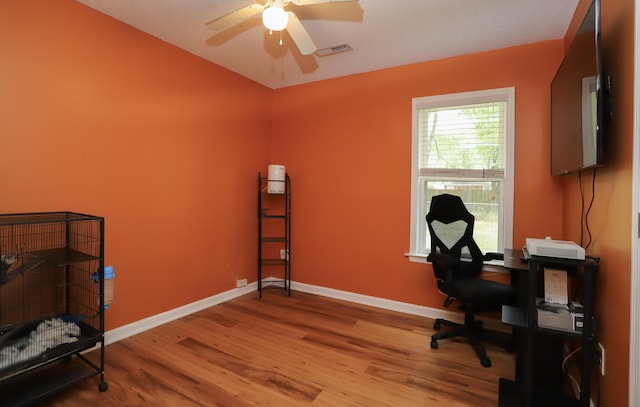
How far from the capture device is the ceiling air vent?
116 inches

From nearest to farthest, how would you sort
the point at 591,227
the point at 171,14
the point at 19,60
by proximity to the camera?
the point at 591,227, the point at 19,60, the point at 171,14

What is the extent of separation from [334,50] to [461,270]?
229cm

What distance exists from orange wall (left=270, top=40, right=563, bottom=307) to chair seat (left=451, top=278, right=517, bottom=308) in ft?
2.21

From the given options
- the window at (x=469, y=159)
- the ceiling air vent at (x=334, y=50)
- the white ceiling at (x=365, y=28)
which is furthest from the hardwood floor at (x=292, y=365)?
the ceiling air vent at (x=334, y=50)

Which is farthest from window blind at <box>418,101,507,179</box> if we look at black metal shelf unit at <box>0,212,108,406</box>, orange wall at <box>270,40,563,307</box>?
black metal shelf unit at <box>0,212,108,406</box>

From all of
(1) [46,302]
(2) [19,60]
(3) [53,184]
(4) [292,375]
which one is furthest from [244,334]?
(2) [19,60]

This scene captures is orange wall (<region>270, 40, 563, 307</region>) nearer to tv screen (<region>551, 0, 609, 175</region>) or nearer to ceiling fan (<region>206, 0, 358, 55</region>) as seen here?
tv screen (<region>551, 0, 609, 175</region>)

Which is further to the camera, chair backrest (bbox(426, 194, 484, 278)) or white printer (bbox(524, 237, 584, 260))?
chair backrest (bbox(426, 194, 484, 278))

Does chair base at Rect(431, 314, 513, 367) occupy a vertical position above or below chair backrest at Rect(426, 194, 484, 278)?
below

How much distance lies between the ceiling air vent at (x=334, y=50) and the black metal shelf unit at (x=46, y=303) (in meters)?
2.31

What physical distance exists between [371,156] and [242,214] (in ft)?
5.29

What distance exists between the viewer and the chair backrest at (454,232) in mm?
2766

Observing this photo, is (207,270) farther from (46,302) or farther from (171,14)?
(171,14)

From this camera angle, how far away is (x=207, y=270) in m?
3.41
